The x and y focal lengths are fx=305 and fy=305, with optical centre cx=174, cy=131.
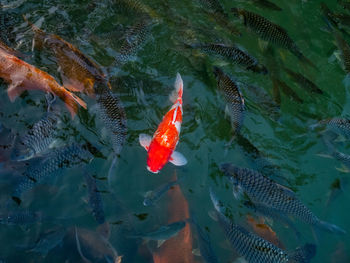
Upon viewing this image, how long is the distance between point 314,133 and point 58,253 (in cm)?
377

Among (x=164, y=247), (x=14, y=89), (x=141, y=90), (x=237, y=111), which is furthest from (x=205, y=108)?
(x=14, y=89)

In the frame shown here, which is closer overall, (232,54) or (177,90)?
(177,90)

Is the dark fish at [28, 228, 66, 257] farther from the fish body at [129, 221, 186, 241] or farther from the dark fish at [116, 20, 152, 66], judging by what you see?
the dark fish at [116, 20, 152, 66]

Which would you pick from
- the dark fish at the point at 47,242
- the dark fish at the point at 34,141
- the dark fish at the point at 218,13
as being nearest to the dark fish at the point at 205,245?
the dark fish at the point at 47,242

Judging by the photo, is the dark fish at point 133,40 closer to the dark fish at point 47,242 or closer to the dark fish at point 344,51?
the dark fish at point 47,242

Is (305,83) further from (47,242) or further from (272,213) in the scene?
(47,242)

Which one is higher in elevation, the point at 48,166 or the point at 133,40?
the point at 133,40

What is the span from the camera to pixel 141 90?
4281mm

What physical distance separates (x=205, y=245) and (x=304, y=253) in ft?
3.84

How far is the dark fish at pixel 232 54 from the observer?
4.24 meters

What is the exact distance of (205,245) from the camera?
3.61 meters

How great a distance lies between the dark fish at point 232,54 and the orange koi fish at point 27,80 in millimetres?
1895

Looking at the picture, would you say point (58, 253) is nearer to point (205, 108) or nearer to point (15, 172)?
point (15, 172)

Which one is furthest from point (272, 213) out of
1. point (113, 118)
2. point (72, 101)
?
point (72, 101)
